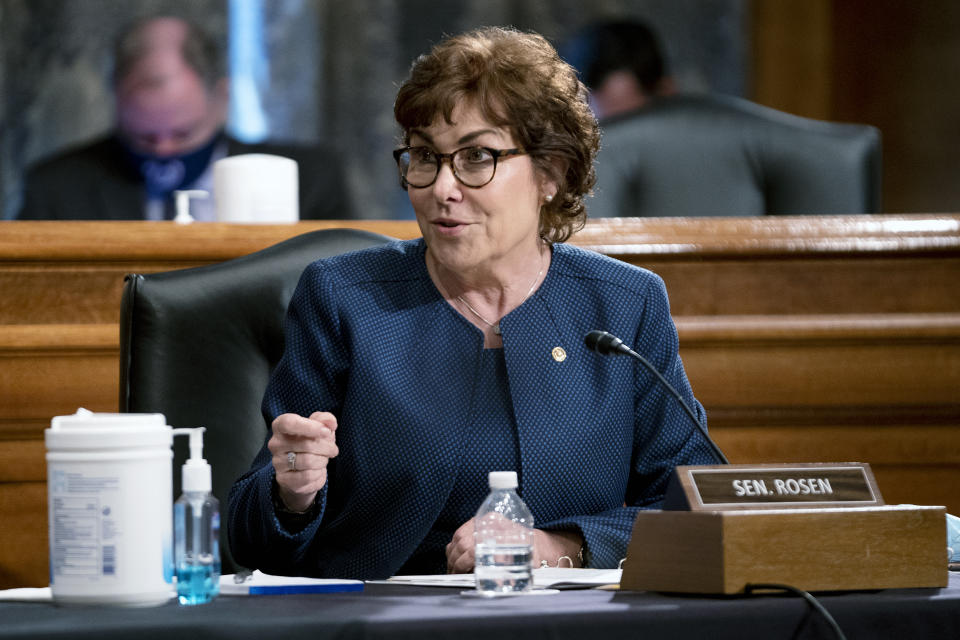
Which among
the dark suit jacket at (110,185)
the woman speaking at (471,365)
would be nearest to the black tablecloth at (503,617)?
the woman speaking at (471,365)

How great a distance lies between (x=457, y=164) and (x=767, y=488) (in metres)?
0.63

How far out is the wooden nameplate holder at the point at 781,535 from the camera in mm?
969

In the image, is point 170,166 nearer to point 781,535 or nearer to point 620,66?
point 620,66

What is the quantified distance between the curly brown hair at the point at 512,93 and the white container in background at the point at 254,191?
29.6 inches

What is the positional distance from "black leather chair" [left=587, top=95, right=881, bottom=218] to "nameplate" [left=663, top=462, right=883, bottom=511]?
1.90 m

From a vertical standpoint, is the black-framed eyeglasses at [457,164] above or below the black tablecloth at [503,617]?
above

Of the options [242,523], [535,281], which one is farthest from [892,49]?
[242,523]

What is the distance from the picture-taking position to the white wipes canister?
918 mm

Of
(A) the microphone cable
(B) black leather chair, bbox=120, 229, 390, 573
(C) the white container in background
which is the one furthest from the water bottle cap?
(C) the white container in background

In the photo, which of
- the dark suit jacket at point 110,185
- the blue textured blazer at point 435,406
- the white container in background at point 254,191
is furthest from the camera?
the dark suit jacket at point 110,185

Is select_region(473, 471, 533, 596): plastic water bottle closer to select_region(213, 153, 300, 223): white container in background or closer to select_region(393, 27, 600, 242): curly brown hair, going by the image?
select_region(393, 27, 600, 242): curly brown hair

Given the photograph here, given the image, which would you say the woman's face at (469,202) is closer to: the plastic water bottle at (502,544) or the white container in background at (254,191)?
the plastic water bottle at (502,544)

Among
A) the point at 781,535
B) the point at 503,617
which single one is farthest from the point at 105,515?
the point at 781,535

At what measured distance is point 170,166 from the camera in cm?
377
